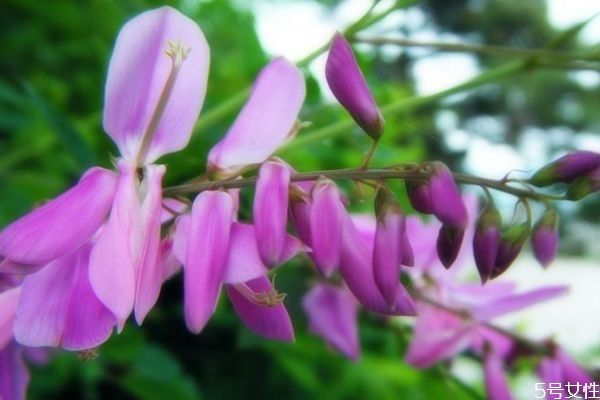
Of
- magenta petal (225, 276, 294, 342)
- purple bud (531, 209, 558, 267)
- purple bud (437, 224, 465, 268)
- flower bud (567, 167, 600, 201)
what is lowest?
magenta petal (225, 276, 294, 342)

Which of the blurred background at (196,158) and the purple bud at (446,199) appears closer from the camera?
the purple bud at (446,199)

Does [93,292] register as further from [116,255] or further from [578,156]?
[578,156]

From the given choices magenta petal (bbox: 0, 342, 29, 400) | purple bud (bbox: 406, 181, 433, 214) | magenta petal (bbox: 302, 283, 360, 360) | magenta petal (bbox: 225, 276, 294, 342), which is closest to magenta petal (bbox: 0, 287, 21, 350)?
magenta petal (bbox: 0, 342, 29, 400)

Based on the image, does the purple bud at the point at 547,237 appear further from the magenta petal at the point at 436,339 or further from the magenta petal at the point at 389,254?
the magenta petal at the point at 436,339

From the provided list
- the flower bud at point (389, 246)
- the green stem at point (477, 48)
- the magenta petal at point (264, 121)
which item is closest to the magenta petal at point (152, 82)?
the magenta petal at point (264, 121)

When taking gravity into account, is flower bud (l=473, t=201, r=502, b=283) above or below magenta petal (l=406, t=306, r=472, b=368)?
above

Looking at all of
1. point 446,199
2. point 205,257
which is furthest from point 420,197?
point 205,257

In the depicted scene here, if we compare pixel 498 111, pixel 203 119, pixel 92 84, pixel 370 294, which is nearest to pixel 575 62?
pixel 203 119

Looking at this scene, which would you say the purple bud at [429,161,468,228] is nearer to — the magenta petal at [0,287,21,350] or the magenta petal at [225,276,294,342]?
the magenta petal at [225,276,294,342]
